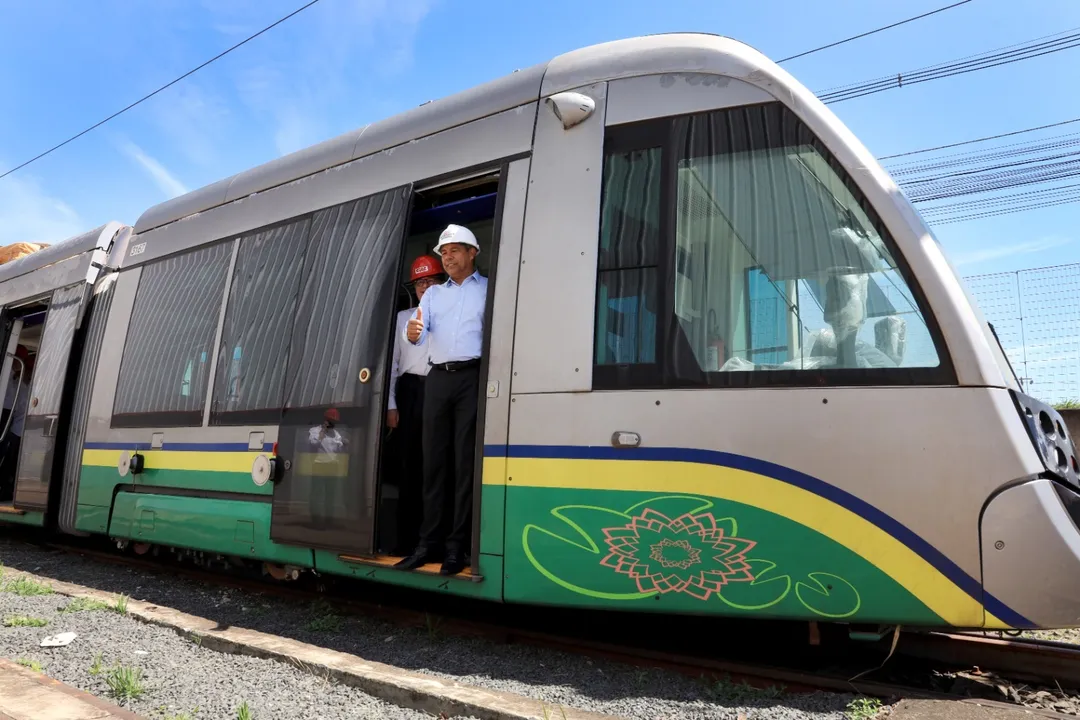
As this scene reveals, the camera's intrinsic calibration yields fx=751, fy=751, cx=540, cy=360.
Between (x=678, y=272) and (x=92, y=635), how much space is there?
3.77 m

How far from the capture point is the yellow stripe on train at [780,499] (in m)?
2.99

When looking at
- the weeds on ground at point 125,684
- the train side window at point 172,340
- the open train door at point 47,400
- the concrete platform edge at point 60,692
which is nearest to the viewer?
the concrete platform edge at point 60,692

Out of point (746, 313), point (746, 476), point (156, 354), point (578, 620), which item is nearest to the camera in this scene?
point (746, 476)

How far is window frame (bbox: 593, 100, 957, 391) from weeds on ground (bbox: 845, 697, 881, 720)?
1.25 meters

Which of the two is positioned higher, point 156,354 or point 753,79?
point 753,79

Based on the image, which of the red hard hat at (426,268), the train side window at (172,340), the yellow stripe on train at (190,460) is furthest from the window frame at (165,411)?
the red hard hat at (426,268)

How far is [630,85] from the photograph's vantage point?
3.99 metres

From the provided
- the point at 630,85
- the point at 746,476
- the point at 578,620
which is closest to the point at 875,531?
the point at 746,476

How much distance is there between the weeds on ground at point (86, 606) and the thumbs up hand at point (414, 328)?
2.68 metres

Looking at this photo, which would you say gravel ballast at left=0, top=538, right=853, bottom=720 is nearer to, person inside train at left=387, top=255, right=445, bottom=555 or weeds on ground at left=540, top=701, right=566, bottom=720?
weeds on ground at left=540, top=701, right=566, bottom=720

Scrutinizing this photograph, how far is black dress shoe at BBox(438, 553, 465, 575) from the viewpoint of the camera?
4.07 m

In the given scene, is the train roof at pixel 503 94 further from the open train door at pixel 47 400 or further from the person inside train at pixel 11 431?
the person inside train at pixel 11 431

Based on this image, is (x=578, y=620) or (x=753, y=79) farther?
(x=578, y=620)

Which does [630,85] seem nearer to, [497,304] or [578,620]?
[497,304]
